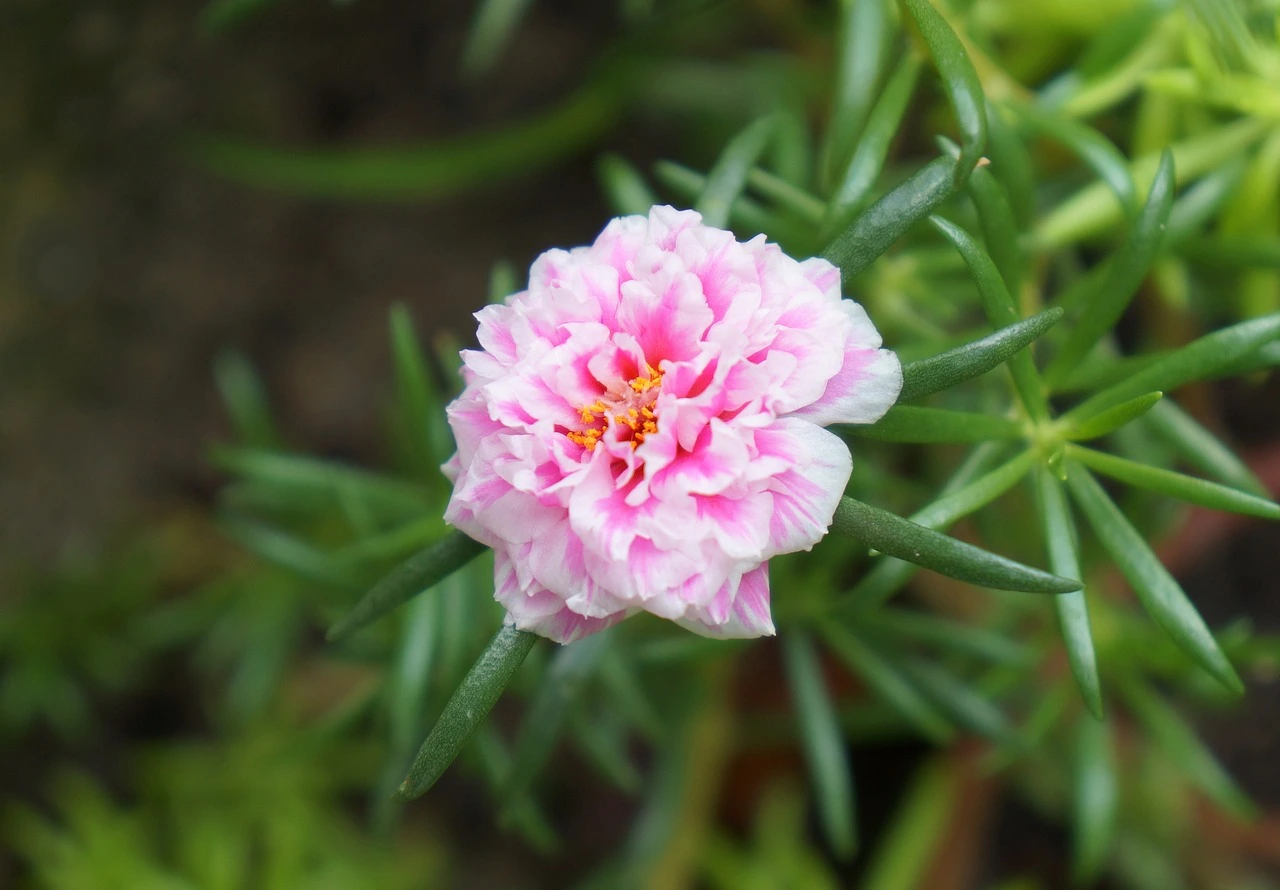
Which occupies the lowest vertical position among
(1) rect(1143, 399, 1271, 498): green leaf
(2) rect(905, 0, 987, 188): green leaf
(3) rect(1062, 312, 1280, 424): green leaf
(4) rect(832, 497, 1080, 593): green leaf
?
(1) rect(1143, 399, 1271, 498): green leaf

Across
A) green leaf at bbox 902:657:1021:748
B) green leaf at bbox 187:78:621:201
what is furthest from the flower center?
green leaf at bbox 187:78:621:201

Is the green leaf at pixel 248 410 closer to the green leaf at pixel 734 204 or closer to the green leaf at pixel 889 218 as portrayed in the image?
the green leaf at pixel 734 204

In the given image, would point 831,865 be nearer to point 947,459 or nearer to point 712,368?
point 947,459

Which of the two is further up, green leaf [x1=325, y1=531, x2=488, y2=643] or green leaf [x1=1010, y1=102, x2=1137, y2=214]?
green leaf [x1=1010, y1=102, x2=1137, y2=214]

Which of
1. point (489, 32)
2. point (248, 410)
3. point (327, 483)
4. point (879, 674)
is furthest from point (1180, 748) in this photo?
point (248, 410)

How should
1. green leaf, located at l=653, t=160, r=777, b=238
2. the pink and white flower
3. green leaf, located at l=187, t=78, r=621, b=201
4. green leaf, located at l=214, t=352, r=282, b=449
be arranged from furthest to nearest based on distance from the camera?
green leaf, located at l=187, t=78, r=621, b=201
green leaf, located at l=214, t=352, r=282, b=449
green leaf, located at l=653, t=160, r=777, b=238
the pink and white flower

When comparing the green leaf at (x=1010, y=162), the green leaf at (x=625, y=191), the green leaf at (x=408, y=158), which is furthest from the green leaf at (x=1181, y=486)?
the green leaf at (x=408, y=158)

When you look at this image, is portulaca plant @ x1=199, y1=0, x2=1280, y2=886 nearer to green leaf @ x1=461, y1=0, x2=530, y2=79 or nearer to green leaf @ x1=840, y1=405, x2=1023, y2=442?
green leaf @ x1=840, y1=405, x2=1023, y2=442

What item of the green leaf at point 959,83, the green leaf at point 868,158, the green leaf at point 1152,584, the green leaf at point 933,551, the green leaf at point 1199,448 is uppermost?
the green leaf at point 959,83
